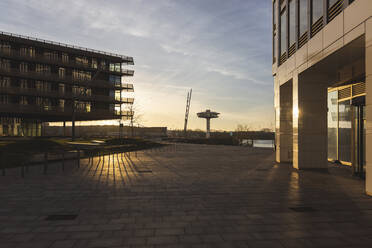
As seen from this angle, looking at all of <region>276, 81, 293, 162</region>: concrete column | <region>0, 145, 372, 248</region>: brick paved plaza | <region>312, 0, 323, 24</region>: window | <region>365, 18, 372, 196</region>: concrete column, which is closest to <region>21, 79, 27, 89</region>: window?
<region>0, 145, 372, 248</region>: brick paved plaza

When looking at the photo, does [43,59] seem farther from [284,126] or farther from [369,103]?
→ [369,103]

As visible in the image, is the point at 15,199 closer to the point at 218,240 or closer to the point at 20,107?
the point at 218,240

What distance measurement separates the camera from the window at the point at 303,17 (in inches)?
498

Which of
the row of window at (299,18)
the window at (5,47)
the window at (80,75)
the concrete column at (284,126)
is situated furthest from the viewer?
the window at (80,75)

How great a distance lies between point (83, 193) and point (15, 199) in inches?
66.0

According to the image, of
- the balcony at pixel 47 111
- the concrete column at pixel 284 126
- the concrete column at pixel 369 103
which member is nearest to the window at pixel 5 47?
the balcony at pixel 47 111

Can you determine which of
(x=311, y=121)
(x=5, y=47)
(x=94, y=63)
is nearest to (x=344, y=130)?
(x=311, y=121)

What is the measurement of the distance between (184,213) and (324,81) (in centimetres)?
1104

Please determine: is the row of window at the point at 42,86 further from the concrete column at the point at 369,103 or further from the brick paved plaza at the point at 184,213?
the concrete column at the point at 369,103

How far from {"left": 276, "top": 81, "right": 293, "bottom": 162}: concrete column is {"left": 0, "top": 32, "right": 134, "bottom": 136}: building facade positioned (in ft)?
112

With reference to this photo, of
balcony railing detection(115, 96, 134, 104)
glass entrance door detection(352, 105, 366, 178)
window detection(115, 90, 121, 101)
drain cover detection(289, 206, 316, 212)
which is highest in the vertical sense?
window detection(115, 90, 121, 101)

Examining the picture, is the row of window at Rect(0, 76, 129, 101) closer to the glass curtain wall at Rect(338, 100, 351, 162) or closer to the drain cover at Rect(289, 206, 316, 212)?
the glass curtain wall at Rect(338, 100, 351, 162)

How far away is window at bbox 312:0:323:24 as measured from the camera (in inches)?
434

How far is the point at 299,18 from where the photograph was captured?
13406mm
